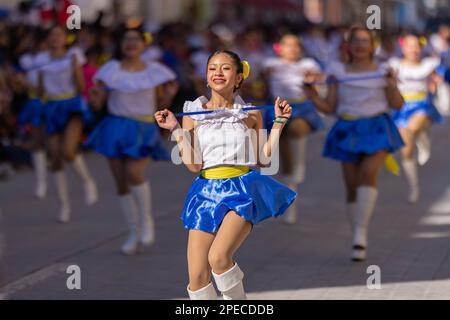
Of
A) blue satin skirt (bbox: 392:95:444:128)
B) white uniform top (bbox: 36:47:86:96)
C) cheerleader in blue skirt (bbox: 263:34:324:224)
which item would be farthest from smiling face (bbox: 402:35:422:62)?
white uniform top (bbox: 36:47:86:96)

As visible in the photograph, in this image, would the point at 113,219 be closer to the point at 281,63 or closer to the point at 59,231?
the point at 59,231

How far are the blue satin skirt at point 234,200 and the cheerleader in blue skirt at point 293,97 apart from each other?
16.5ft

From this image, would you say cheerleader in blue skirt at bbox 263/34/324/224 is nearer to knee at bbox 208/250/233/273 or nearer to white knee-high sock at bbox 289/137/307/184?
white knee-high sock at bbox 289/137/307/184

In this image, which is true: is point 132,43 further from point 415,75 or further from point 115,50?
point 415,75

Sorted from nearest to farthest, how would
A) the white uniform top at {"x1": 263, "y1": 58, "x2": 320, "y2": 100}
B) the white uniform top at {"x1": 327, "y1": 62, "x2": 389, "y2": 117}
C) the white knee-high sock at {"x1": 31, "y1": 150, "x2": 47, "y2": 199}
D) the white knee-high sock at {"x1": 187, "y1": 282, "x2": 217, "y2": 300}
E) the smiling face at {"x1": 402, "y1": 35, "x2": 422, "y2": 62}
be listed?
1. the white knee-high sock at {"x1": 187, "y1": 282, "x2": 217, "y2": 300}
2. the white uniform top at {"x1": 327, "y1": 62, "x2": 389, "y2": 117}
3. the white uniform top at {"x1": 263, "y1": 58, "x2": 320, "y2": 100}
4. the smiling face at {"x1": 402, "y1": 35, "x2": 422, "y2": 62}
5. the white knee-high sock at {"x1": 31, "y1": 150, "x2": 47, "y2": 199}

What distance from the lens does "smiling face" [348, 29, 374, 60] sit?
31.1ft

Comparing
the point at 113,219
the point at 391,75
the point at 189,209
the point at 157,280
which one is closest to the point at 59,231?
the point at 113,219

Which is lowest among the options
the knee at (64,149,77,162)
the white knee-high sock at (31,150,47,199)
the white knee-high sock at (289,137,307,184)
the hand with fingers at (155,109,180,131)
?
the white knee-high sock at (31,150,47,199)

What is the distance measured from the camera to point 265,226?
11438 mm

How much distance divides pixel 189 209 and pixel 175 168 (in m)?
9.95

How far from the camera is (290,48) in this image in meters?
12.0

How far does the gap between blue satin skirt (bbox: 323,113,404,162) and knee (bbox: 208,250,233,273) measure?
333 centimetres

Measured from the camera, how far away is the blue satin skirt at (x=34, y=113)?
1232 cm
